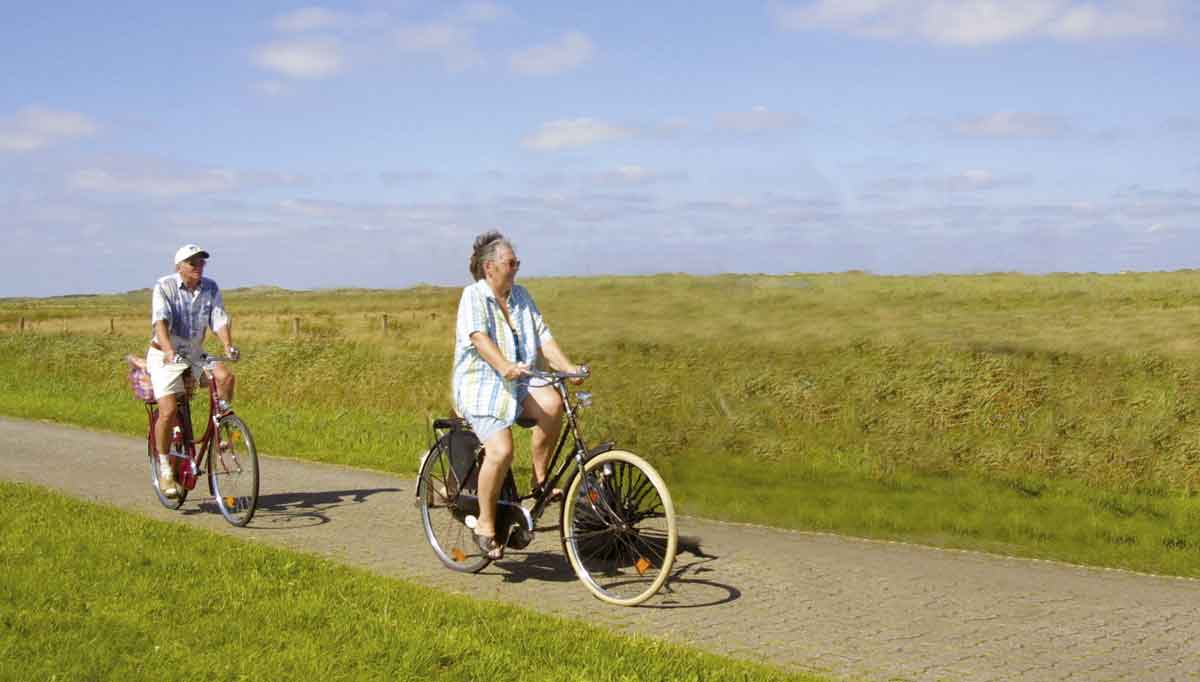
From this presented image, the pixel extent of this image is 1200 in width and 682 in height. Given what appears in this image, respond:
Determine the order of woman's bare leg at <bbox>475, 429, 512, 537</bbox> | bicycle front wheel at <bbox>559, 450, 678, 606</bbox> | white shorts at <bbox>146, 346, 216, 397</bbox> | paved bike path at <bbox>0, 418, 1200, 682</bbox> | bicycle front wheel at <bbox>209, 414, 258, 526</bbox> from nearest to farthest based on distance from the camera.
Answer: paved bike path at <bbox>0, 418, 1200, 682</bbox>
bicycle front wheel at <bbox>559, 450, 678, 606</bbox>
woman's bare leg at <bbox>475, 429, 512, 537</bbox>
bicycle front wheel at <bbox>209, 414, 258, 526</bbox>
white shorts at <bbox>146, 346, 216, 397</bbox>

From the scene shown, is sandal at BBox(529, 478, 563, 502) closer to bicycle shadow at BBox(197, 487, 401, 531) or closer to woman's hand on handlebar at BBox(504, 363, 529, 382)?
woman's hand on handlebar at BBox(504, 363, 529, 382)

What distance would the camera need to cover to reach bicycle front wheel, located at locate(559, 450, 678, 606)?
6.99 metres

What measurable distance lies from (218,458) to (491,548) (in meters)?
3.51

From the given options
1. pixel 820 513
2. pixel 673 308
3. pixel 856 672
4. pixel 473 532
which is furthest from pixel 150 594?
pixel 673 308

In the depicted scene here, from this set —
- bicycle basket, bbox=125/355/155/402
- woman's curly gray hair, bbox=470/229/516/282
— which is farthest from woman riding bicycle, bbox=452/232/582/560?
bicycle basket, bbox=125/355/155/402

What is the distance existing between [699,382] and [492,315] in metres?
11.2

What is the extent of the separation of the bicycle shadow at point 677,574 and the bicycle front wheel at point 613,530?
0.16 metres

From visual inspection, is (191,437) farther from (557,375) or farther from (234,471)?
(557,375)

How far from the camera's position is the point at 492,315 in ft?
24.8

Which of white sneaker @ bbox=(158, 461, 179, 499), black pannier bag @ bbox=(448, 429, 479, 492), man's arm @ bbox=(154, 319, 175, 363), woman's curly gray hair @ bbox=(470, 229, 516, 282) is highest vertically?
woman's curly gray hair @ bbox=(470, 229, 516, 282)

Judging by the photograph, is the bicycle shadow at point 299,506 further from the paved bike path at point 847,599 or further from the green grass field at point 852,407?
the green grass field at point 852,407

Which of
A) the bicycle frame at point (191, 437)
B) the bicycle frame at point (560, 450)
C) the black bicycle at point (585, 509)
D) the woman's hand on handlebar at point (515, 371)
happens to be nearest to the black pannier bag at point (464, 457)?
the black bicycle at point (585, 509)

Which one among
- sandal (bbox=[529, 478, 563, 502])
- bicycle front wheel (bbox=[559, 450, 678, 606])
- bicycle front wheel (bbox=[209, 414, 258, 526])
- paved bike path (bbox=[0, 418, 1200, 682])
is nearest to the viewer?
paved bike path (bbox=[0, 418, 1200, 682])

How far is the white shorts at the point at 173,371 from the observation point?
10.3m
